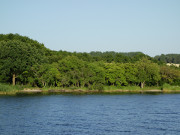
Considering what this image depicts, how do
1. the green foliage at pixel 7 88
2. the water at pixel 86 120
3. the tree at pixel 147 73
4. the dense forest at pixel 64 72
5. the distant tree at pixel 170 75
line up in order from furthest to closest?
the distant tree at pixel 170 75
the tree at pixel 147 73
the dense forest at pixel 64 72
the green foliage at pixel 7 88
the water at pixel 86 120

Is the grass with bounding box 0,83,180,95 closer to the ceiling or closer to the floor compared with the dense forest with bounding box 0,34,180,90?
closer to the floor

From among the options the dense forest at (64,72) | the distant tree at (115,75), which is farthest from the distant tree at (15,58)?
the distant tree at (115,75)

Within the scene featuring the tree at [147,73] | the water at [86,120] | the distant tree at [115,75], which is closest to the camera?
the water at [86,120]

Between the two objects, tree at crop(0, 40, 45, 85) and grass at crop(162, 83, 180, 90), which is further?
grass at crop(162, 83, 180, 90)

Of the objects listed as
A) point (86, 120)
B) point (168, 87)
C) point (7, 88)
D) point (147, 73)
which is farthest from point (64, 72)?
point (86, 120)

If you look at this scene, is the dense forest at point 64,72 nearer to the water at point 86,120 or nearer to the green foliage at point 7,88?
the green foliage at point 7,88

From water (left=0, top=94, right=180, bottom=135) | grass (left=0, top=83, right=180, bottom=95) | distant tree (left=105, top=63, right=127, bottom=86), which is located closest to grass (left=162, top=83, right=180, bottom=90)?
grass (left=0, top=83, right=180, bottom=95)

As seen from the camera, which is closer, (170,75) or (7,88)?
(7,88)

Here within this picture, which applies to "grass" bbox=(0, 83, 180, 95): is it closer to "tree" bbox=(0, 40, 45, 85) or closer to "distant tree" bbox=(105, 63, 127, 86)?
"distant tree" bbox=(105, 63, 127, 86)

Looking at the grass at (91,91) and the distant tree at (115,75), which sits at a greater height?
the distant tree at (115,75)

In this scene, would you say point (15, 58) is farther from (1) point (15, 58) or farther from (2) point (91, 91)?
(2) point (91, 91)

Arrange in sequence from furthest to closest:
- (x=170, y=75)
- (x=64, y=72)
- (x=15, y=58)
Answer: (x=170, y=75) < (x=64, y=72) < (x=15, y=58)

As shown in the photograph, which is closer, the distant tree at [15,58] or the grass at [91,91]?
the grass at [91,91]

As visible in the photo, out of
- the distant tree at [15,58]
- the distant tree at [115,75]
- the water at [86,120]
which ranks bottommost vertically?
the water at [86,120]
